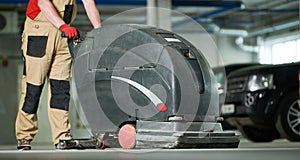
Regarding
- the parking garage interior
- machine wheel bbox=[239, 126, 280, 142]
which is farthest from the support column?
machine wheel bbox=[239, 126, 280, 142]

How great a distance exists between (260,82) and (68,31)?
4.18 m

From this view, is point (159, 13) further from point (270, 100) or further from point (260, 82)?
point (270, 100)

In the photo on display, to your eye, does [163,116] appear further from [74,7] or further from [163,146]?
[74,7]

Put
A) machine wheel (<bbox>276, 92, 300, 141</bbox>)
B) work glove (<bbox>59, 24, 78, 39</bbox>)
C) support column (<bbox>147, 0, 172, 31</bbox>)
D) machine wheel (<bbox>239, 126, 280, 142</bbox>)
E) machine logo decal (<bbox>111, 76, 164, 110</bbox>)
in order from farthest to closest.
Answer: support column (<bbox>147, 0, 172, 31</bbox>), machine wheel (<bbox>239, 126, 280, 142</bbox>), machine wheel (<bbox>276, 92, 300, 141</bbox>), work glove (<bbox>59, 24, 78, 39</bbox>), machine logo decal (<bbox>111, 76, 164, 110</bbox>)

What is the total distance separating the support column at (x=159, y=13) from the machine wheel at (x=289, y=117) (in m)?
4.27

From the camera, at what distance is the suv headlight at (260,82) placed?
8664 millimetres

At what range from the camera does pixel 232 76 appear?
9.64 metres

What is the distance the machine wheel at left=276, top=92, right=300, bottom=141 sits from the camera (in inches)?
329

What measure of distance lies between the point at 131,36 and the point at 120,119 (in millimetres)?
585

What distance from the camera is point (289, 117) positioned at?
8.46 meters

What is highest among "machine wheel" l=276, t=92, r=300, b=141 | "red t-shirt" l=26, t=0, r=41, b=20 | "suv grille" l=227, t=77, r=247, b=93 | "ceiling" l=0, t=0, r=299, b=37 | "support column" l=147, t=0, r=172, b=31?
"ceiling" l=0, t=0, r=299, b=37

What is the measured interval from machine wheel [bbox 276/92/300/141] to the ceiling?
7069mm

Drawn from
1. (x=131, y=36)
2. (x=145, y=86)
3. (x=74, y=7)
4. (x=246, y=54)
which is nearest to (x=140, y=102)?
(x=145, y=86)

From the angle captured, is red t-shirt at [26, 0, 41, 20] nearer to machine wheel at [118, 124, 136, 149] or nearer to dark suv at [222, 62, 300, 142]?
machine wheel at [118, 124, 136, 149]
